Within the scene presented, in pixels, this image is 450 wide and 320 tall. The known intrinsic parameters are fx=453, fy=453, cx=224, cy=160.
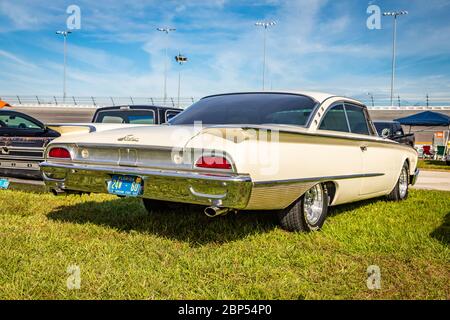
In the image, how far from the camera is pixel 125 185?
3.80 meters

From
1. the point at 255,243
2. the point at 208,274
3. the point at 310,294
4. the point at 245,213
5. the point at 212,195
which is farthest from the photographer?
the point at 245,213

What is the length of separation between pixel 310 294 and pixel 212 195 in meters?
1.01

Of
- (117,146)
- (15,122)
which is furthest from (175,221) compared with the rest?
(15,122)

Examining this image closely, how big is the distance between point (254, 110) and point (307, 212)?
111 centimetres

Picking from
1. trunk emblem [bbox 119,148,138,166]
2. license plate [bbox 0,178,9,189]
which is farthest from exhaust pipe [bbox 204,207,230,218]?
license plate [bbox 0,178,9,189]

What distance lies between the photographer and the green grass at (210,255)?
2861mm

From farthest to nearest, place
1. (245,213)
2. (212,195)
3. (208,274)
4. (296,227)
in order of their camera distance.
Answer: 1. (245,213)
2. (296,227)
3. (212,195)
4. (208,274)

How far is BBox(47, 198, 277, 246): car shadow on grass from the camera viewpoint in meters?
4.20

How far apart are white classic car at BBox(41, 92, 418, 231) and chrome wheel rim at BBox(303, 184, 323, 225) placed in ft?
0.03

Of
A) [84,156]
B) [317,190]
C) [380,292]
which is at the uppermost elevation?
[84,156]

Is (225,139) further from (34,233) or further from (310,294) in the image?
(34,233)

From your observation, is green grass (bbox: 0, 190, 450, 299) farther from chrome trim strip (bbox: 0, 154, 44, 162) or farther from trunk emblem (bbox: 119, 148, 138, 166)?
chrome trim strip (bbox: 0, 154, 44, 162)

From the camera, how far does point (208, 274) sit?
10.2 ft

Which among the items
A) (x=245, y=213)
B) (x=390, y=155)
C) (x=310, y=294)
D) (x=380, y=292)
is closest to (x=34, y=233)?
(x=245, y=213)
